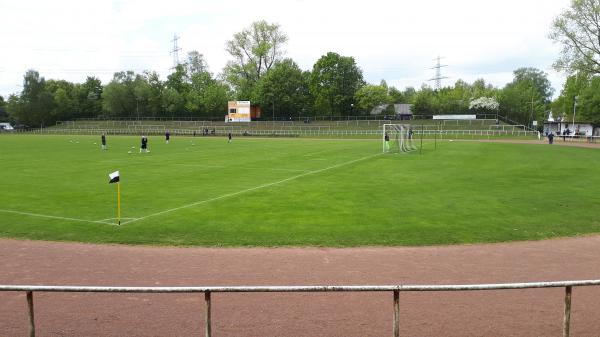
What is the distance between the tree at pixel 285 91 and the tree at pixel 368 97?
1223 centimetres

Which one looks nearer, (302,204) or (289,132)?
(302,204)

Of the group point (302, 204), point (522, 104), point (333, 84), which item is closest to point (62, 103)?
point (333, 84)

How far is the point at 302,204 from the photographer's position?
55.5 feet

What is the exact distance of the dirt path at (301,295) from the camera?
6.99m

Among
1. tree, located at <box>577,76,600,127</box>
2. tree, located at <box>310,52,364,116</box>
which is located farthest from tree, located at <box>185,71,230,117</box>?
tree, located at <box>577,76,600,127</box>

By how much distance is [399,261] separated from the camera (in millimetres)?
10453

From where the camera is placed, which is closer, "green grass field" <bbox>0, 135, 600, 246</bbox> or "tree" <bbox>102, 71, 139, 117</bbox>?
"green grass field" <bbox>0, 135, 600, 246</bbox>

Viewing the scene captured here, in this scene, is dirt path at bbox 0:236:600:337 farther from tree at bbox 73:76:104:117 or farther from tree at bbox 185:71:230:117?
tree at bbox 73:76:104:117

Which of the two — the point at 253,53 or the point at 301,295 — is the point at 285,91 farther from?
the point at 301,295

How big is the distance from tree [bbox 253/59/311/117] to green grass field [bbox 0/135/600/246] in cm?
7483

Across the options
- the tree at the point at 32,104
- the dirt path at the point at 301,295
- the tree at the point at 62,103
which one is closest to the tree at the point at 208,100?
the tree at the point at 62,103

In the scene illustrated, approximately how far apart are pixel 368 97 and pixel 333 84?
28.5 ft

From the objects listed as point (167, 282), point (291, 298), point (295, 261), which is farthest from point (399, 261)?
point (167, 282)

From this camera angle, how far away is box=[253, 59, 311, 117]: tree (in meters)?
103
